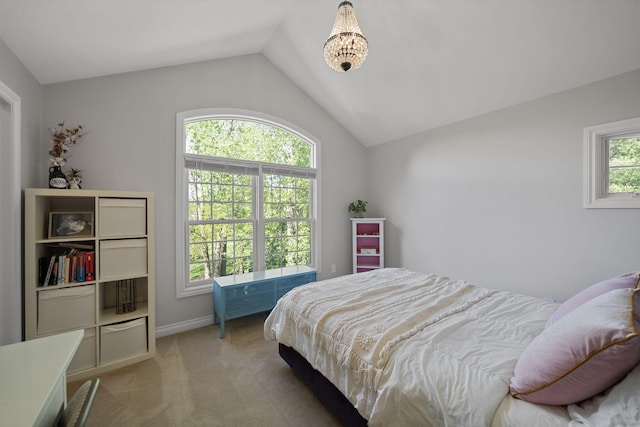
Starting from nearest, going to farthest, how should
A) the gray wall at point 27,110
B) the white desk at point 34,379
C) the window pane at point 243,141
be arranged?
the white desk at point 34,379 → the gray wall at point 27,110 → the window pane at point 243,141

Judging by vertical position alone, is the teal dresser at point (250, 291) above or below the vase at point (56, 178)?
below

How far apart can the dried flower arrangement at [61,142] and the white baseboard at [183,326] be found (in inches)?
72.2

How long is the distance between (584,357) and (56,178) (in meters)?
3.38

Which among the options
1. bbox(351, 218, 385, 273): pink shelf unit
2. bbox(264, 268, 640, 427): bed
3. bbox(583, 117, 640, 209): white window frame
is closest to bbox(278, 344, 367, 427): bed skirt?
bbox(264, 268, 640, 427): bed

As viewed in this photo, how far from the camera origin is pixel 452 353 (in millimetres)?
1219

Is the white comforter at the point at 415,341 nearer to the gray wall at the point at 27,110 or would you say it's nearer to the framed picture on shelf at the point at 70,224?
the framed picture on shelf at the point at 70,224

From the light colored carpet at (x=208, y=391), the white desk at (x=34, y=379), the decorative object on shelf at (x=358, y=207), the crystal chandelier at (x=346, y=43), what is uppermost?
the crystal chandelier at (x=346, y=43)

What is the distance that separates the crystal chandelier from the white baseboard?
3.02m

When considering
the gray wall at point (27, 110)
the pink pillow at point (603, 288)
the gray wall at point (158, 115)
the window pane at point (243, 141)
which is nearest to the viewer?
the pink pillow at point (603, 288)

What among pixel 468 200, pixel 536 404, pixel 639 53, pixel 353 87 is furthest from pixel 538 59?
pixel 536 404

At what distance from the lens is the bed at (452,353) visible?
34.6 inches

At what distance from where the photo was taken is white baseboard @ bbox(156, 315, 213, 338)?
277 centimetres

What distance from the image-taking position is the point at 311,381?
6.03 feet

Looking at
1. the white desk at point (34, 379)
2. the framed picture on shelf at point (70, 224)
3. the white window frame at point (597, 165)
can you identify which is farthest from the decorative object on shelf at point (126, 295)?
the white window frame at point (597, 165)
